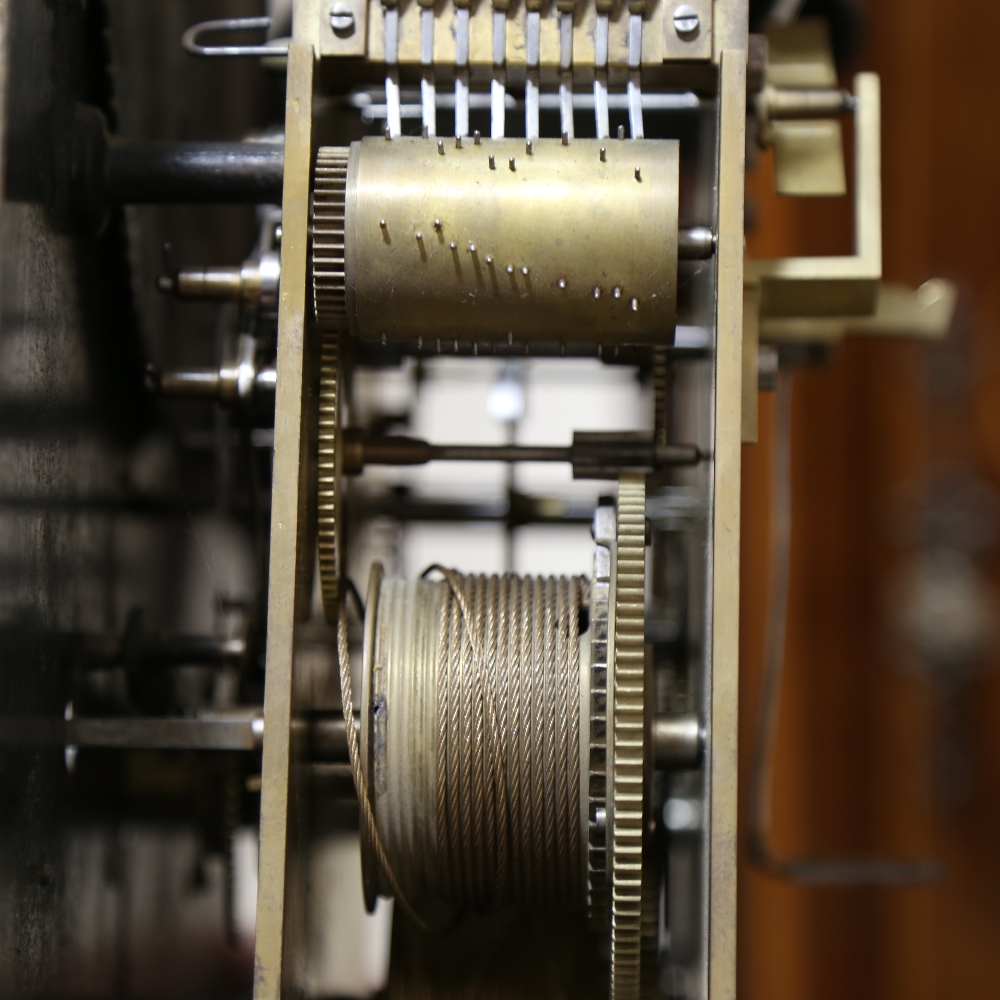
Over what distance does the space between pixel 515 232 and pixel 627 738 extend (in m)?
0.43

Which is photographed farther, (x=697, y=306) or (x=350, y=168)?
(x=697, y=306)

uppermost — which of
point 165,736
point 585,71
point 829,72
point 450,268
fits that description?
point 829,72

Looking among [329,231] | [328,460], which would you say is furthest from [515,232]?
[328,460]

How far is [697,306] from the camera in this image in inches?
59.8

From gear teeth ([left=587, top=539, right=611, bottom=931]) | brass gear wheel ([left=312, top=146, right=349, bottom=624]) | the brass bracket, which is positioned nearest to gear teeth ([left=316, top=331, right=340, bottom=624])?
brass gear wheel ([left=312, top=146, right=349, bottom=624])

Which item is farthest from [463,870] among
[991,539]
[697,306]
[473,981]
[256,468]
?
[991,539]

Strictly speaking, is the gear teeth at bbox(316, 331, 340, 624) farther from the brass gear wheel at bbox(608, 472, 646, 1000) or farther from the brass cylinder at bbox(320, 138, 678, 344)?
the brass gear wheel at bbox(608, 472, 646, 1000)

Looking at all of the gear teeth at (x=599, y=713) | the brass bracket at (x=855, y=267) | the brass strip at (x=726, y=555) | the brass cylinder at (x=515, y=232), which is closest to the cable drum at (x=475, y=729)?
the gear teeth at (x=599, y=713)

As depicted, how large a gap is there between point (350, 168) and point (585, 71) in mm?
238

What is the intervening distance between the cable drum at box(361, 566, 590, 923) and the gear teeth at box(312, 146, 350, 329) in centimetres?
27

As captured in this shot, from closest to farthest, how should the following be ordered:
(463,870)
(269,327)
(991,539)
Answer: (463,870)
(269,327)
(991,539)

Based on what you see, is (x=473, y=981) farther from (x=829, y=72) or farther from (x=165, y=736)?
(x=829, y=72)

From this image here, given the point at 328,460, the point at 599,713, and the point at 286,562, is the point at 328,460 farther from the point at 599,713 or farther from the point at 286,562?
the point at 599,713

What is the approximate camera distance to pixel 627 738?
3.39ft
